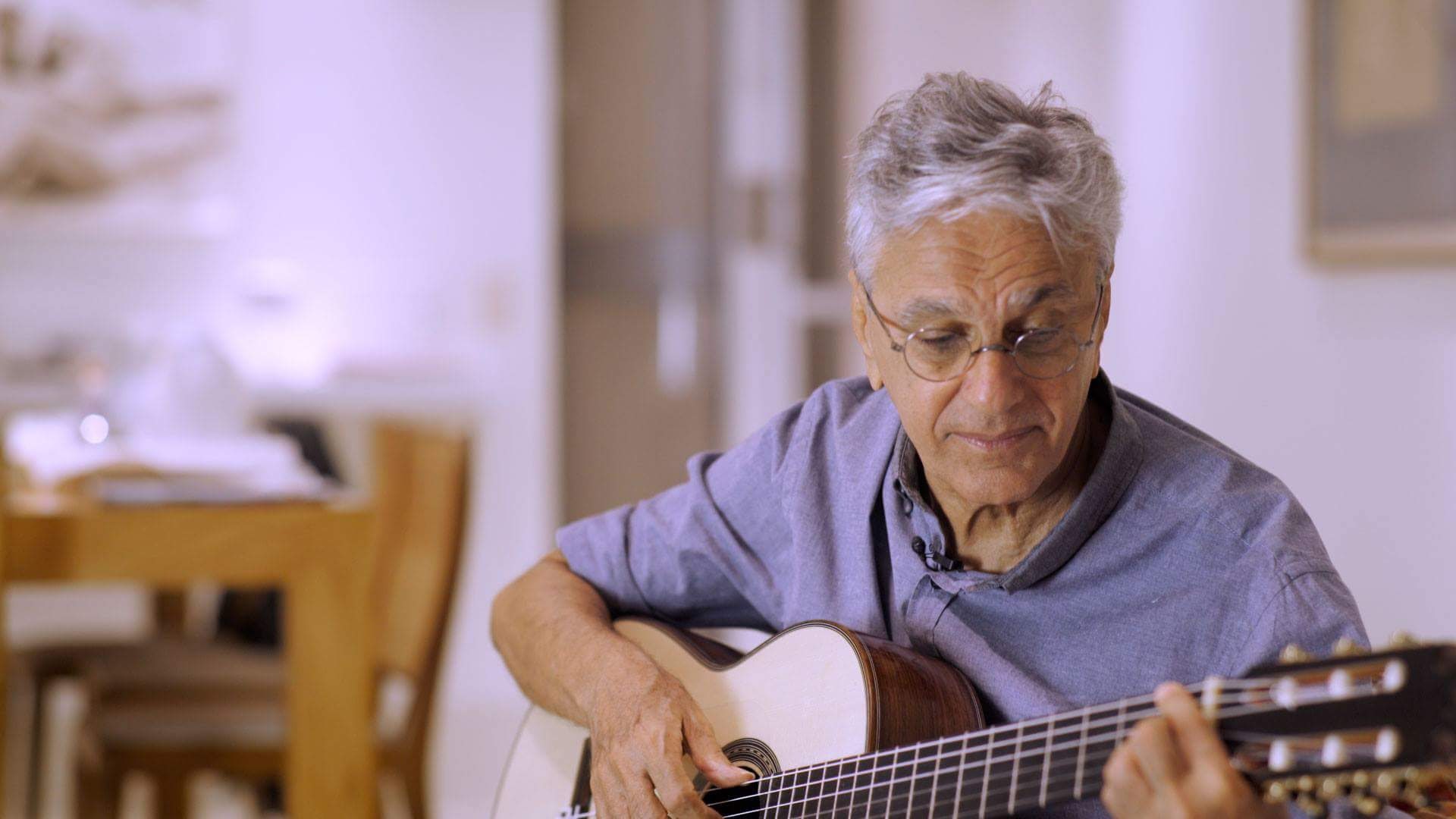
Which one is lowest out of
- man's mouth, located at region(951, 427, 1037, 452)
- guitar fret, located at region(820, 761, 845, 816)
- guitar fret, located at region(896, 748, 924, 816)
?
guitar fret, located at region(820, 761, 845, 816)

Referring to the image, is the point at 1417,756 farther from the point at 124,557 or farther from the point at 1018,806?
the point at 124,557

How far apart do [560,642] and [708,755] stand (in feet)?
0.90

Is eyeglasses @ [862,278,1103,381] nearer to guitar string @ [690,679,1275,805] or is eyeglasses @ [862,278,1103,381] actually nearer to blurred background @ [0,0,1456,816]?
guitar string @ [690,679,1275,805]

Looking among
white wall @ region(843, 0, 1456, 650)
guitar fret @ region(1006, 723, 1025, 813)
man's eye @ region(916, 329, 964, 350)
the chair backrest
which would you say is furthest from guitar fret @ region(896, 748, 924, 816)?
white wall @ region(843, 0, 1456, 650)

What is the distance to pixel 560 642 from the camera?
149cm

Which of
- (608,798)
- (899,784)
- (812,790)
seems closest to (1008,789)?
(899,784)

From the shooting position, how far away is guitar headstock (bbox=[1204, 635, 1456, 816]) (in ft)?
2.68

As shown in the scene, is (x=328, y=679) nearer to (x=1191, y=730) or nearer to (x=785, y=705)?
(x=785, y=705)

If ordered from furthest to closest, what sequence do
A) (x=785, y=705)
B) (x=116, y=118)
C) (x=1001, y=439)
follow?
(x=116, y=118) → (x=785, y=705) → (x=1001, y=439)

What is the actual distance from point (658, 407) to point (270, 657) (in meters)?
2.05

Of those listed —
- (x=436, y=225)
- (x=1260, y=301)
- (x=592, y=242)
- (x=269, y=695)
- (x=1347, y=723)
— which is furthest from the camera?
(x=592, y=242)

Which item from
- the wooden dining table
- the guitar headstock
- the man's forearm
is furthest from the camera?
the wooden dining table

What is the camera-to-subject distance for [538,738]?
154 centimetres

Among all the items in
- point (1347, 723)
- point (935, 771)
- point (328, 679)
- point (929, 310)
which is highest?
point (929, 310)
